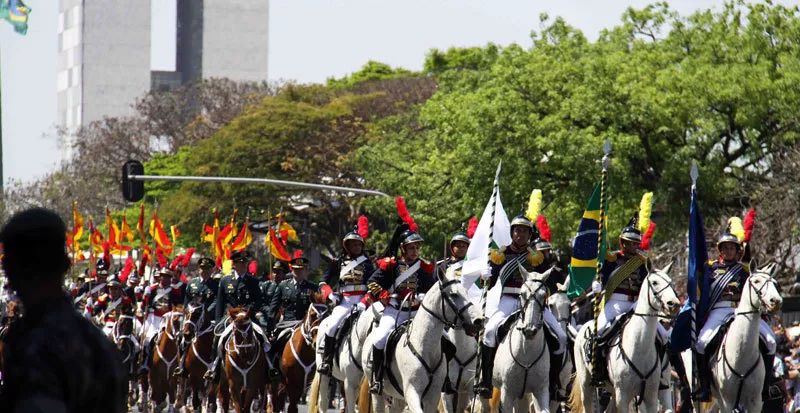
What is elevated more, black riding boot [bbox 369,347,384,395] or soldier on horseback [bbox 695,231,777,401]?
soldier on horseback [bbox 695,231,777,401]

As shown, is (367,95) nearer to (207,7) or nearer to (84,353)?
(84,353)

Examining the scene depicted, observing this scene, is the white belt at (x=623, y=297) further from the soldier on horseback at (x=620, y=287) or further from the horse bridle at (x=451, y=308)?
the horse bridle at (x=451, y=308)

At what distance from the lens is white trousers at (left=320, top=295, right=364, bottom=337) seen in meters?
20.6

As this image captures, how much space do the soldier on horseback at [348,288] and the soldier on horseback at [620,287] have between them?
2787 mm

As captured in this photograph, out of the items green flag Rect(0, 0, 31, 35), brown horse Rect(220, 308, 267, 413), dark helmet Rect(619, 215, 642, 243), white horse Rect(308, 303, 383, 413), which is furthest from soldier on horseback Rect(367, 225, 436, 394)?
green flag Rect(0, 0, 31, 35)

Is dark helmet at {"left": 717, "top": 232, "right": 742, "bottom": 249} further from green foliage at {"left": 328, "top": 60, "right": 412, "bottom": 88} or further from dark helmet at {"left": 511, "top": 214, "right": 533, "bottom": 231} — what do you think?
green foliage at {"left": 328, "top": 60, "right": 412, "bottom": 88}

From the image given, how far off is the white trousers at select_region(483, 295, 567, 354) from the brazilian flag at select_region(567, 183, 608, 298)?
727 mm

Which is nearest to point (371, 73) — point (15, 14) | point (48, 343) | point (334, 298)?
point (15, 14)

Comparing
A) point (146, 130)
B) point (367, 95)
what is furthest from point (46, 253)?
point (146, 130)

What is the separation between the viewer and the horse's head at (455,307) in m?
17.5

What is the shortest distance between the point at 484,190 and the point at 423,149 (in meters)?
10.8

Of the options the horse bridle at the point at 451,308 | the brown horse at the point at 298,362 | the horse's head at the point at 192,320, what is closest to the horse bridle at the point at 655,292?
the horse bridle at the point at 451,308

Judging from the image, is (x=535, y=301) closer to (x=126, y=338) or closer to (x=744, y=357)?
(x=744, y=357)

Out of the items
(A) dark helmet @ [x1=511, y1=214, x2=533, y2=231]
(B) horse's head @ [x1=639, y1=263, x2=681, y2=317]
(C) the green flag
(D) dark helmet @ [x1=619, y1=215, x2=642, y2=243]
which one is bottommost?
(B) horse's head @ [x1=639, y1=263, x2=681, y2=317]
